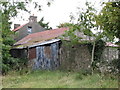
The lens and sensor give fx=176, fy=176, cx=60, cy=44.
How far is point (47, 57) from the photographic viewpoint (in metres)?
10.1

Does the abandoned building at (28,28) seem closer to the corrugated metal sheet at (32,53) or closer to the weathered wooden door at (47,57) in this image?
the corrugated metal sheet at (32,53)

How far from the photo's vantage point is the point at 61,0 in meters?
5.33

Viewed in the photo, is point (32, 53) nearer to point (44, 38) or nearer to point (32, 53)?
point (32, 53)

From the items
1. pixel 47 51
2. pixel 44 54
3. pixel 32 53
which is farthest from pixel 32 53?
pixel 47 51

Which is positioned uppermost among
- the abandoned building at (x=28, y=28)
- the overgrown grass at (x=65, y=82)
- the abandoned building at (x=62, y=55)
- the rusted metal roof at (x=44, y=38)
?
the abandoned building at (x=28, y=28)

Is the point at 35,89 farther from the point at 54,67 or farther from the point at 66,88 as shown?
the point at 54,67

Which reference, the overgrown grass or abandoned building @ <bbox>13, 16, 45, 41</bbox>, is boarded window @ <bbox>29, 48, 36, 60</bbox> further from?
abandoned building @ <bbox>13, 16, 45, 41</bbox>

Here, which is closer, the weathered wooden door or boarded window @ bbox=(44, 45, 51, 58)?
the weathered wooden door

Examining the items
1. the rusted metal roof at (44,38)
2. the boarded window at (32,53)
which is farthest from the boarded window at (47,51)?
the boarded window at (32,53)

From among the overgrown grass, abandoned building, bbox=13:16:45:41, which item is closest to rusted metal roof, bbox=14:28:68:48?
the overgrown grass

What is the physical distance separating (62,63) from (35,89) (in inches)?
205

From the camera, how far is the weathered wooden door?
385 inches

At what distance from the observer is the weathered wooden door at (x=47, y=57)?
9.79 meters

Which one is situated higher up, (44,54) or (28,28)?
(28,28)
